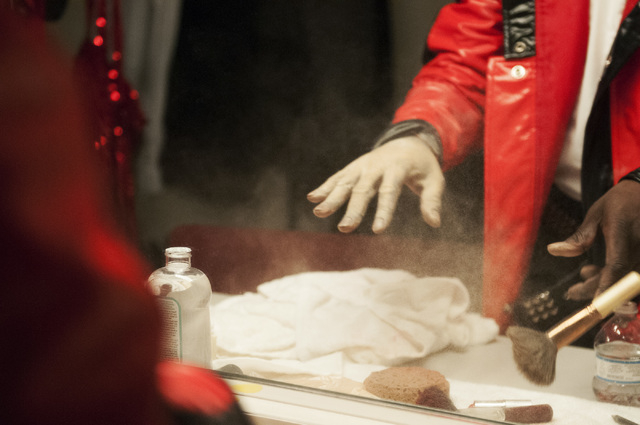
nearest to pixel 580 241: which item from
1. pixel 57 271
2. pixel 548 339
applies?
pixel 548 339

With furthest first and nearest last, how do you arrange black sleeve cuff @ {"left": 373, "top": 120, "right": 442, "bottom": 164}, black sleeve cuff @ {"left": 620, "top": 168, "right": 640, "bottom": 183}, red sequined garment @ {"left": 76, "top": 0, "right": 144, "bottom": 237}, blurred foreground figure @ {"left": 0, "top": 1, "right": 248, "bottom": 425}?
red sequined garment @ {"left": 76, "top": 0, "right": 144, "bottom": 237} < black sleeve cuff @ {"left": 373, "top": 120, "right": 442, "bottom": 164} < black sleeve cuff @ {"left": 620, "top": 168, "right": 640, "bottom": 183} < blurred foreground figure @ {"left": 0, "top": 1, "right": 248, "bottom": 425}

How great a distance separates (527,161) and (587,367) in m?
0.29

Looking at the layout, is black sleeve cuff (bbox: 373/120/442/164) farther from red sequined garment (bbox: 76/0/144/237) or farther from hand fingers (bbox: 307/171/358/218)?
red sequined garment (bbox: 76/0/144/237)

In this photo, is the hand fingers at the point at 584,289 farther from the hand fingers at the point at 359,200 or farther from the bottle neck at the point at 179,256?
the bottle neck at the point at 179,256

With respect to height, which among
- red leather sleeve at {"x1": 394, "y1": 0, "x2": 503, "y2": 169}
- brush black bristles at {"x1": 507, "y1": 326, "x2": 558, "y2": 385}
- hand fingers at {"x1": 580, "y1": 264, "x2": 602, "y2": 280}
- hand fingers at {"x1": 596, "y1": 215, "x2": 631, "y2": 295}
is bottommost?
brush black bristles at {"x1": 507, "y1": 326, "x2": 558, "y2": 385}

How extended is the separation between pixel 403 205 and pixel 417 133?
4.2 inches

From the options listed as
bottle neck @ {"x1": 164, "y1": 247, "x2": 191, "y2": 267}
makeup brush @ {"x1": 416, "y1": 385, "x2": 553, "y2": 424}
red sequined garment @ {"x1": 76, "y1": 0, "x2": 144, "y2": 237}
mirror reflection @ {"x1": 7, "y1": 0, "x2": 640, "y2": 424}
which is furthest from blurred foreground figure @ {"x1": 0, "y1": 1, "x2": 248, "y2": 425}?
red sequined garment @ {"x1": 76, "y1": 0, "x2": 144, "y2": 237}

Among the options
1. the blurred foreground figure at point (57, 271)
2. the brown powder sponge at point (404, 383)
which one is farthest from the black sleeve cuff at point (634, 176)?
the blurred foreground figure at point (57, 271)

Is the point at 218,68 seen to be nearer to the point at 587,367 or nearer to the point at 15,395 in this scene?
the point at 587,367

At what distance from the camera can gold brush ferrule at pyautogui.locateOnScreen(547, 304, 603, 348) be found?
0.78m

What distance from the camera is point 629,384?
75cm

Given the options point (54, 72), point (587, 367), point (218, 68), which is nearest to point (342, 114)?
point (218, 68)

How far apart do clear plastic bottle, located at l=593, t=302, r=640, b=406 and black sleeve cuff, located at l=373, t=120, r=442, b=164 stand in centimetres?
31

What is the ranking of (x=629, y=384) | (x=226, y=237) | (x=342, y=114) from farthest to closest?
(x=226, y=237)
(x=342, y=114)
(x=629, y=384)
